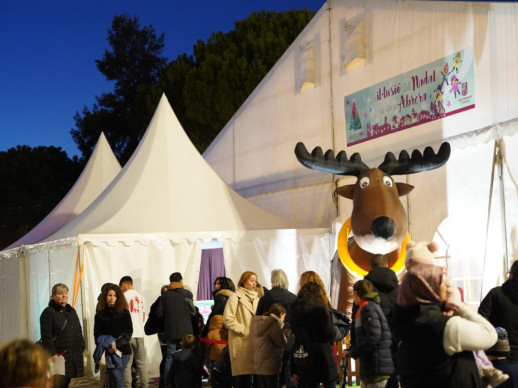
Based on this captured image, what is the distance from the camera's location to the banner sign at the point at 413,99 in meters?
9.27

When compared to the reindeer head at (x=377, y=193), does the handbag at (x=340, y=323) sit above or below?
below

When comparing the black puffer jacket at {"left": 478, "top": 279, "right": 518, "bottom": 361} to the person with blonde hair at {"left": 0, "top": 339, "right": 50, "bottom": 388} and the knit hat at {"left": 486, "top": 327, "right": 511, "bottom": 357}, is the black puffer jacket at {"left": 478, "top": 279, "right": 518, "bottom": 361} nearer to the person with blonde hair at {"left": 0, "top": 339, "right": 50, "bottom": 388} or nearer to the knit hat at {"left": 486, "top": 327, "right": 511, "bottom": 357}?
the knit hat at {"left": 486, "top": 327, "right": 511, "bottom": 357}

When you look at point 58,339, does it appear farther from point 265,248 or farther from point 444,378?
point 444,378

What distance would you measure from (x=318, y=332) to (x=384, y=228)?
5.25 feet

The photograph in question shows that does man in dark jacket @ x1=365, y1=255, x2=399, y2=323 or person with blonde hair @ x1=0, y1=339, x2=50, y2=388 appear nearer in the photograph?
person with blonde hair @ x1=0, y1=339, x2=50, y2=388

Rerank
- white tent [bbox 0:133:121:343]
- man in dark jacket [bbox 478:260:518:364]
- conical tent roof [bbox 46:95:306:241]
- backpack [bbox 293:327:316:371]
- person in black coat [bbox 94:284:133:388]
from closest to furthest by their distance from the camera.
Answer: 1. man in dark jacket [bbox 478:260:518:364]
2. backpack [bbox 293:327:316:371]
3. person in black coat [bbox 94:284:133:388]
4. conical tent roof [bbox 46:95:306:241]
5. white tent [bbox 0:133:121:343]

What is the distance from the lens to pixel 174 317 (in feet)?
26.5

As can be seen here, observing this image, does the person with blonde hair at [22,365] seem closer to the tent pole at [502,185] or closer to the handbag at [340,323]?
the handbag at [340,323]

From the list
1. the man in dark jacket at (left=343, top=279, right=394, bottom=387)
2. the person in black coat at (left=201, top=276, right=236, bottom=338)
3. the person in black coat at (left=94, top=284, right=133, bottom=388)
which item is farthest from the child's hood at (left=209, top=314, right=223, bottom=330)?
the man in dark jacket at (left=343, top=279, right=394, bottom=387)

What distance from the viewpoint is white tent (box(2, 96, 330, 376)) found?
→ 1004 cm

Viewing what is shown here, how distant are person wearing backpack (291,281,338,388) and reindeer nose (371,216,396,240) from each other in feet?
4.49

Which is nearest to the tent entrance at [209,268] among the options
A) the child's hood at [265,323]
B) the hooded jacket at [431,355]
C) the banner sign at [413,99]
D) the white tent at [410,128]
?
the white tent at [410,128]

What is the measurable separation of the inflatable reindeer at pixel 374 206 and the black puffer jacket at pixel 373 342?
6.21 feet

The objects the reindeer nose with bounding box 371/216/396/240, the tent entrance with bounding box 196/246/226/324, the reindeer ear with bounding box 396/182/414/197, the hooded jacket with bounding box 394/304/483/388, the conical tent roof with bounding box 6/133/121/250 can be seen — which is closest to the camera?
the hooded jacket with bounding box 394/304/483/388
